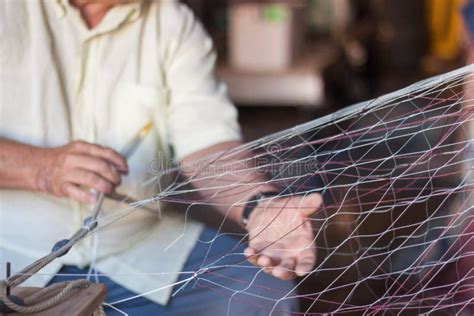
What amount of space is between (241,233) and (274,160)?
0.11 metres

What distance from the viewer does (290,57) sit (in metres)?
2.64

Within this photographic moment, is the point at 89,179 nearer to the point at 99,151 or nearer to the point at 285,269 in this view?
the point at 99,151

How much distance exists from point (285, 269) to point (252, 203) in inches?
6.7

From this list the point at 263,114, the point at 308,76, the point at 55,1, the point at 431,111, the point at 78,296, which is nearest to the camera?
the point at 78,296

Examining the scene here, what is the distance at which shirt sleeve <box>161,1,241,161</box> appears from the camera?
44.6 inches

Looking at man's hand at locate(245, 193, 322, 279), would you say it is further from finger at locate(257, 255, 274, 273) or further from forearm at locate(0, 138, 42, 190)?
forearm at locate(0, 138, 42, 190)

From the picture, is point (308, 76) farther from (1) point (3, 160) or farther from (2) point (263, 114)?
(1) point (3, 160)

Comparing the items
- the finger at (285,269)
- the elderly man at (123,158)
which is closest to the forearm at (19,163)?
the elderly man at (123,158)

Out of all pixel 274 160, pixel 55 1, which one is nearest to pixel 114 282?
pixel 274 160

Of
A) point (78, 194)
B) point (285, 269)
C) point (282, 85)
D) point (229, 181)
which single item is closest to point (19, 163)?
point (78, 194)

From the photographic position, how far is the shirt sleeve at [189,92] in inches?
44.6

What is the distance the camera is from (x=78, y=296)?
2.16 feet

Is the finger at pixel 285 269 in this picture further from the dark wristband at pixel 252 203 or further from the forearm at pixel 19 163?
the forearm at pixel 19 163

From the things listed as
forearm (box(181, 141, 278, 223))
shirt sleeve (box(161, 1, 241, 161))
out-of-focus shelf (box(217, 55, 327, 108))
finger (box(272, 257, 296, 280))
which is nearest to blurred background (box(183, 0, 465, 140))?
out-of-focus shelf (box(217, 55, 327, 108))
